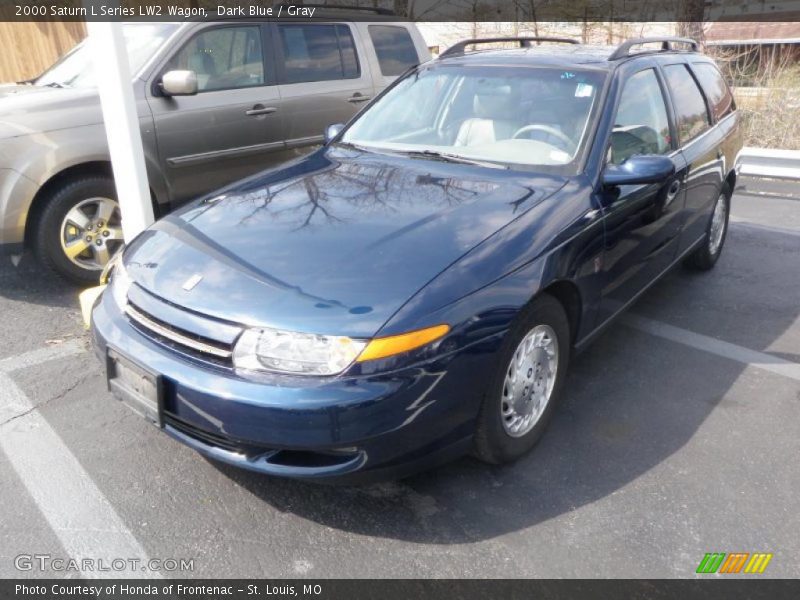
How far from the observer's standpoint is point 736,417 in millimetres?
3299

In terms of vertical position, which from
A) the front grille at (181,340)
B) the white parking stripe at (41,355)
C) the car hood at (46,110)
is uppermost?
the car hood at (46,110)

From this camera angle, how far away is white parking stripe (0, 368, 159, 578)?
2412mm

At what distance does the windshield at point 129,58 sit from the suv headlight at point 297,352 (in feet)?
11.5

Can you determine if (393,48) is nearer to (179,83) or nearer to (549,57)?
(179,83)

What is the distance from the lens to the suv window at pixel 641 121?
348cm

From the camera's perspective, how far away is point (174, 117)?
493cm

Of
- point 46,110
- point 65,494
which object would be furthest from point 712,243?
point 46,110

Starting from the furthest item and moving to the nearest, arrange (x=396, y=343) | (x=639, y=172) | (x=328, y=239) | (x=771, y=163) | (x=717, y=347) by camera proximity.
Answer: (x=771, y=163) < (x=717, y=347) < (x=639, y=172) < (x=328, y=239) < (x=396, y=343)

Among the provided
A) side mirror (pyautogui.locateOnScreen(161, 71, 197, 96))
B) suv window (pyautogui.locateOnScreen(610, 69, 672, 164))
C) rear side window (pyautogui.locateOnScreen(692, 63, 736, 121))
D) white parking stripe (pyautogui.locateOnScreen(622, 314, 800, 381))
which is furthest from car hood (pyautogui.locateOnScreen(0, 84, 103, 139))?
rear side window (pyautogui.locateOnScreen(692, 63, 736, 121))

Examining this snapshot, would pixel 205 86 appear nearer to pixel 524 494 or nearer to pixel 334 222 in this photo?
pixel 334 222

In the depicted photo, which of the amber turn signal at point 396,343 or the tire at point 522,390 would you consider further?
the tire at point 522,390

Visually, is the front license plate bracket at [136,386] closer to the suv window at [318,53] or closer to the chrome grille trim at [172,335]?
the chrome grille trim at [172,335]

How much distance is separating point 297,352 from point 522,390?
3.51ft
